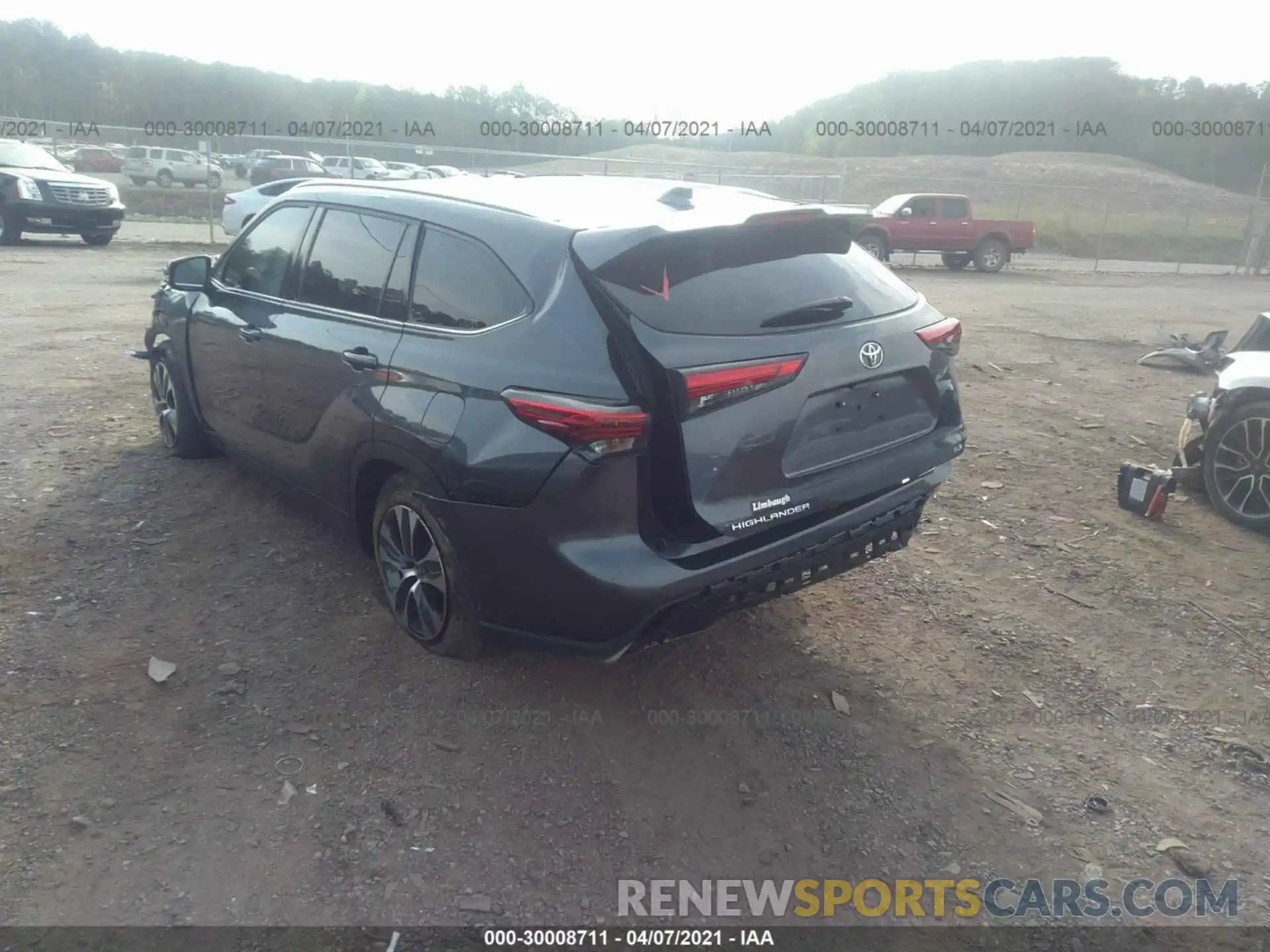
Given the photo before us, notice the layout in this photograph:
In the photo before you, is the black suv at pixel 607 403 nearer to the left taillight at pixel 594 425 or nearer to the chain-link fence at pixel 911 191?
the left taillight at pixel 594 425

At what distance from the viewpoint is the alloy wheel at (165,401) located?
5.53 m

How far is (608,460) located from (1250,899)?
88.4 inches

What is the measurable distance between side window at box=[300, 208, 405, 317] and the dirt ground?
1101 millimetres

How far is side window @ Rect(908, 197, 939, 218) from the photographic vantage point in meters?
23.6

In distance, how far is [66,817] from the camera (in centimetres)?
291

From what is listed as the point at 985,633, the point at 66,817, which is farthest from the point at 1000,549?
the point at 66,817

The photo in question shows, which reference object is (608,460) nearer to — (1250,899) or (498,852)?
(498,852)

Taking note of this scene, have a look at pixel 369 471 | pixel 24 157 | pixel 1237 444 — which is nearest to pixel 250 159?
pixel 24 157

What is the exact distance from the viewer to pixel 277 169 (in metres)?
30.7

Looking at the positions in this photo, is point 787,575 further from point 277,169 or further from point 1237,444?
point 277,169

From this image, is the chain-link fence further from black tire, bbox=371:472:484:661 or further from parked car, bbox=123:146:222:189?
black tire, bbox=371:472:484:661

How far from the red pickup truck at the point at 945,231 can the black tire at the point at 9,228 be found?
17652 millimetres

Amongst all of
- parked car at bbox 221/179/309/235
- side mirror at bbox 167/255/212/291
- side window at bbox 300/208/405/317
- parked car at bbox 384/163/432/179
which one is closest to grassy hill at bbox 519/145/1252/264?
parked car at bbox 384/163/432/179

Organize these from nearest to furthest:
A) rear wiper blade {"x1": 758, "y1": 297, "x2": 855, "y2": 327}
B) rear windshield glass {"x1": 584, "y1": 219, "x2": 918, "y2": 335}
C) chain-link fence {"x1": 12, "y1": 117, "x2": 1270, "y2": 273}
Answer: rear windshield glass {"x1": 584, "y1": 219, "x2": 918, "y2": 335}, rear wiper blade {"x1": 758, "y1": 297, "x2": 855, "y2": 327}, chain-link fence {"x1": 12, "y1": 117, "x2": 1270, "y2": 273}
